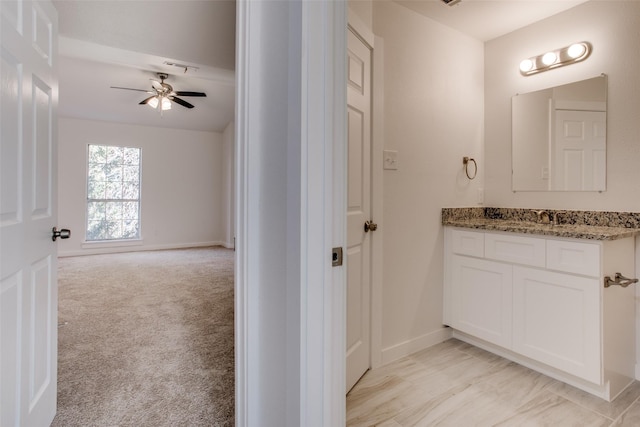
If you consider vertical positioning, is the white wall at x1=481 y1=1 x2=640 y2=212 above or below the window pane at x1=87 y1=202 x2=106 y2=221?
above

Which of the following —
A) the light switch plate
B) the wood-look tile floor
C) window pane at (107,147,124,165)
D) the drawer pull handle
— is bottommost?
the wood-look tile floor

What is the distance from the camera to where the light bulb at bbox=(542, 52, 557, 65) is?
2.27 metres

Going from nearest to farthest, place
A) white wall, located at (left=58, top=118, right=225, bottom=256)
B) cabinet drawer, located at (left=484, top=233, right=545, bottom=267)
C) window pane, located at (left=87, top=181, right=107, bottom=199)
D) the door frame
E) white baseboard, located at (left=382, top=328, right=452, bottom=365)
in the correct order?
the door frame → cabinet drawer, located at (left=484, top=233, right=545, bottom=267) → white baseboard, located at (left=382, top=328, right=452, bottom=365) → white wall, located at (left=58, top=118, right=225, bottom=256) → window pane, located at (left=87, top=181, right=107, bottom=199)

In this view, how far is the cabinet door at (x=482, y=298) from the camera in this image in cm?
208

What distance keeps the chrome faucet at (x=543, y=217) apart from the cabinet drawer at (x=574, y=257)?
520 millimetres

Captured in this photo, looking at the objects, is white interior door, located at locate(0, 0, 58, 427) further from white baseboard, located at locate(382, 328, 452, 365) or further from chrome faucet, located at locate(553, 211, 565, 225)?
chrome faucet, located at locate(553, 211, 565, 225)

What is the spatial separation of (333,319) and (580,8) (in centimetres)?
267

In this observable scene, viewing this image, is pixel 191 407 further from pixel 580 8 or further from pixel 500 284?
pixel 580 8

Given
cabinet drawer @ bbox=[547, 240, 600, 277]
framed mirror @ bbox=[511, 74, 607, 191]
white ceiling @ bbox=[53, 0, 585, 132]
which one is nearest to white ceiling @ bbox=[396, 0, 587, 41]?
white ceiling @ bbox=[53, 0, 585, 132]

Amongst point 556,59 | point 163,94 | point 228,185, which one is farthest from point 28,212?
point 228,185

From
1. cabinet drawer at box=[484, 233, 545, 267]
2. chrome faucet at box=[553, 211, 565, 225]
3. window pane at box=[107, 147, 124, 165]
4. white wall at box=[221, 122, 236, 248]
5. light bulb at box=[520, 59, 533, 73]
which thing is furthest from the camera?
white wall at box=[221, 122, 236, 248]

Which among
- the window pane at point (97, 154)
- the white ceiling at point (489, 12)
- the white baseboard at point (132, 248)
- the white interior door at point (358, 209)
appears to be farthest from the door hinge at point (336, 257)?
the window pane at point (97, 154)

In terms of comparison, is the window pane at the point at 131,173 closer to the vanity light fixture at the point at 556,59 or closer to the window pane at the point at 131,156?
the window pane at the point at 131,156

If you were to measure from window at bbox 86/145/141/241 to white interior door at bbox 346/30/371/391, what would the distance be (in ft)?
19.1
